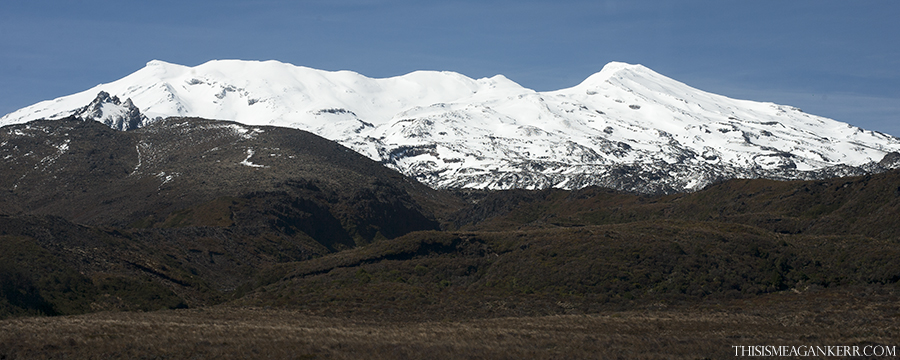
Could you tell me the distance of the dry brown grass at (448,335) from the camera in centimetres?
3625

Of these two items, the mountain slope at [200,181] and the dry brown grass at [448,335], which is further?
the mountain slope at [200,181]

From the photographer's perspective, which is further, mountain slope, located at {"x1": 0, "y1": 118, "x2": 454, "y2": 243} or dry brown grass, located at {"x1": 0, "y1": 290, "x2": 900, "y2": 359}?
mountain slope, located at {"x1": 0, "y1": 118, "x2": 454, "y2": 243}

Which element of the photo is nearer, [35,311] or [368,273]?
[35,311]

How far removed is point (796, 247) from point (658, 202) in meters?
74.9

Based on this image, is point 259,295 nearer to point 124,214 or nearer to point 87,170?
point 124,214

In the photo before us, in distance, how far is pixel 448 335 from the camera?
41750 millimetres

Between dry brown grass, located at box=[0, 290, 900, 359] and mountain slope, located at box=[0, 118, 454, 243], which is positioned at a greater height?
mountain slope, located at box=[0, 118, 454, 243]

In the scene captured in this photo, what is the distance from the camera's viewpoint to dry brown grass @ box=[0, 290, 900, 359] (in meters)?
36.2

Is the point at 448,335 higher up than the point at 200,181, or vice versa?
the point at 200,181

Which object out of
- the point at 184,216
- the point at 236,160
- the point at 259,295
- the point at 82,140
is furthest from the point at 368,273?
the point at 82,140

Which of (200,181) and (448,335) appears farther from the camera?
(200,181)

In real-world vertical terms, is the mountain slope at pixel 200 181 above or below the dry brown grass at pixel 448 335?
above

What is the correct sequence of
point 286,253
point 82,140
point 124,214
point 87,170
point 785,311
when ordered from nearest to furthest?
point 785,311
point 286,253
point 124,214
point 87,170
point 82,140

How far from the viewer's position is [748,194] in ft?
448
